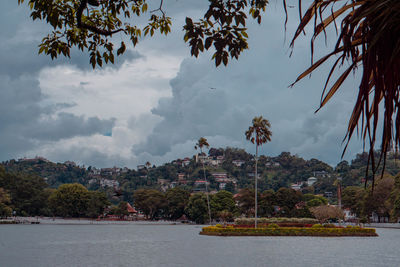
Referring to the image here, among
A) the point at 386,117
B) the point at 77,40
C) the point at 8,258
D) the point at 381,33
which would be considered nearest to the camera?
the point at 381,33

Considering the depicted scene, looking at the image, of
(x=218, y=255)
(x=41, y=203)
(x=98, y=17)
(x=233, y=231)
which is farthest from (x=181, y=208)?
(x=98, y=17)

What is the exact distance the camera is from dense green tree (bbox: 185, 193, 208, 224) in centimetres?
11319

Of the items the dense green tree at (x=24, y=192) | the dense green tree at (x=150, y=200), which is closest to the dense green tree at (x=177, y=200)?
the dense green tree at (x=150, y=200)

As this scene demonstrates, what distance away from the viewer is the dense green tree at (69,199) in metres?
124

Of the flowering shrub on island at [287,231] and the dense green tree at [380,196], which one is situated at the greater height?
the dense green tree at [380,196]

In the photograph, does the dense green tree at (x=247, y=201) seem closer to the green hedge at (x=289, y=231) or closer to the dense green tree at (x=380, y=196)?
the dense green tree at (x=380, y=196)

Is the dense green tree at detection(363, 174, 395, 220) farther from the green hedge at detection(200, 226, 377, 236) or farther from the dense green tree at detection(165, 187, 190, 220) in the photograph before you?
the dense green tree at detection(165, 187, 190, 220)

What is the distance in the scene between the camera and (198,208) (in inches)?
4473

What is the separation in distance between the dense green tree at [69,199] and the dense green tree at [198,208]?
92.6 feet

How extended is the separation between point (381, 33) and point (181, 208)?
124054mm

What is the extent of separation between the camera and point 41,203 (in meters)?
131

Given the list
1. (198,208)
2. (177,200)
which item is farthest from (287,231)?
(177,200)

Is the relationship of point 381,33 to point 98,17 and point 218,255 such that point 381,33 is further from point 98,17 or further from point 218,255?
point 218,255

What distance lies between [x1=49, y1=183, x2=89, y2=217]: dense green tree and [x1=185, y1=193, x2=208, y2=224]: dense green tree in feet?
92.6
